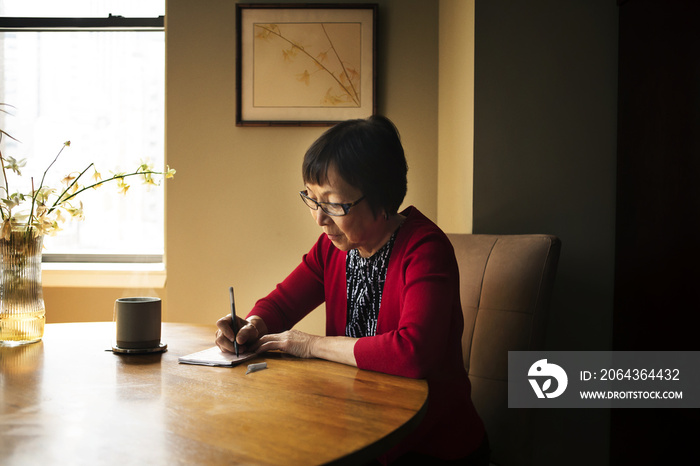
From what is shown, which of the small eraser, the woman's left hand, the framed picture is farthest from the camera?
the framed picture

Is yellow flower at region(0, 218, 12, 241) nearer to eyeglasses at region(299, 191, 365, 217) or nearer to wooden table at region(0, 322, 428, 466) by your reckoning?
wooden table at region(0, 322, 428, 466)

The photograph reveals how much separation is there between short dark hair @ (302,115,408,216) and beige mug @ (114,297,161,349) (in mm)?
521

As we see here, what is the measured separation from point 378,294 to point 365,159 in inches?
14.2

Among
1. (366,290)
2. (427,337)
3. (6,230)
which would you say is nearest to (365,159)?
(366,290)

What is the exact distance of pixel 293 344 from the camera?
1.25 m

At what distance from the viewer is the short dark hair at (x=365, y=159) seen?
135cm

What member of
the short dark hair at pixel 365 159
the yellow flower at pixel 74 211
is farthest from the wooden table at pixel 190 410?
the short dark hair at pixel 365 159

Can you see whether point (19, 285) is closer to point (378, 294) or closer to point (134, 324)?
point (134, 324)

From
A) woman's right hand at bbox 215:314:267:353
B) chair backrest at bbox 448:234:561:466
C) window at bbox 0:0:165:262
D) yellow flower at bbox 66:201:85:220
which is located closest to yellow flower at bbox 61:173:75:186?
yellow flower at bbox 66:201:85:220

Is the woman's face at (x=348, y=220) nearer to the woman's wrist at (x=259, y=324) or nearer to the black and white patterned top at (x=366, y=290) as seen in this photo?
the black and white patterned top at (x=366, y=290)

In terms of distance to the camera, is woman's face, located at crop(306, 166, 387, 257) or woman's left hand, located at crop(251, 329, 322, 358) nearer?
woman's left hand, located at crop(251, 329, 322, 358)

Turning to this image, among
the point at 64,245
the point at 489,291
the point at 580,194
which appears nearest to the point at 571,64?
the point at 580,194

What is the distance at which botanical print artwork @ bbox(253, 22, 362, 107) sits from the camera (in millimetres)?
2518

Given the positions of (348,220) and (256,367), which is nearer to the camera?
(256,367)
